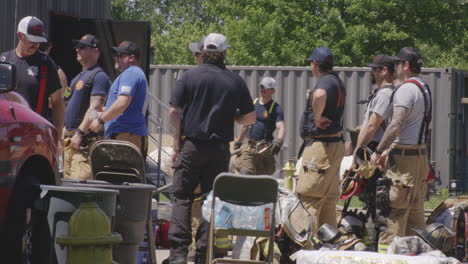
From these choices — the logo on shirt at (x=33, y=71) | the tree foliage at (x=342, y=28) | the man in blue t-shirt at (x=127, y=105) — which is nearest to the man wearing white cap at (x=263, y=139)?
the man in blue t-shirt at (x=127, y=105)

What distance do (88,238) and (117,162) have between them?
2202 millimetres

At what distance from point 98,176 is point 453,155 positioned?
1202 cm

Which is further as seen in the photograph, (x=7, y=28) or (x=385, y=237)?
(x=7, y=28)

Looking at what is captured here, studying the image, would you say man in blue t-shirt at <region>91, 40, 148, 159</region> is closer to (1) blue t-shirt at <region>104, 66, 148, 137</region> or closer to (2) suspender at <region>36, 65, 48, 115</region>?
(1) blue t-shirt at <region>104, 66, 148, 137</region>

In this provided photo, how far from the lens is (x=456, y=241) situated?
8977 mm

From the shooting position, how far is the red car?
5668 millimetres

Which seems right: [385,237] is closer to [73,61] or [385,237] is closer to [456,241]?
[456,241]

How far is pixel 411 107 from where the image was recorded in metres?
Result: 8.73

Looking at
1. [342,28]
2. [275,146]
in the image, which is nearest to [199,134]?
[275,146]

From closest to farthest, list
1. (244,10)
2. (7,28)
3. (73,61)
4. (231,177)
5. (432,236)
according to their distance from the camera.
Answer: (231,177) → (432,236) → (7,28) → (73,61) → (244,10)

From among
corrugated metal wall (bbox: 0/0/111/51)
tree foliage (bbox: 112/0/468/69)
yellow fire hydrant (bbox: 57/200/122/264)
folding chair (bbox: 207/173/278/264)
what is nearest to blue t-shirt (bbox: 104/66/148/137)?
folding chair (bbox: 207/173/278/264)

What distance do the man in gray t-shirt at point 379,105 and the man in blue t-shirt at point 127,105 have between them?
7.21 feet

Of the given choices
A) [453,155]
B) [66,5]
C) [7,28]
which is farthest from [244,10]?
[7,28]

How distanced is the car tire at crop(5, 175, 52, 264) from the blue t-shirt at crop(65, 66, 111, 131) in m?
3.18
